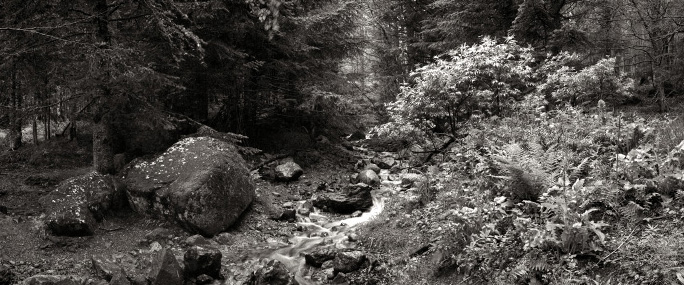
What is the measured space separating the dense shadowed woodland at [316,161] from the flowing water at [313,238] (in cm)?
8

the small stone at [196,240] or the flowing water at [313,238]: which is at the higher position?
the small stone at [196,240]

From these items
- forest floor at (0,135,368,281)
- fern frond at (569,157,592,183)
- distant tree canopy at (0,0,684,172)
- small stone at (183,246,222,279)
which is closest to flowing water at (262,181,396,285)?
forest floor at (0,135,368,281)

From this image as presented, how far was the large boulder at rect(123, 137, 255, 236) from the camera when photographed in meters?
9.11

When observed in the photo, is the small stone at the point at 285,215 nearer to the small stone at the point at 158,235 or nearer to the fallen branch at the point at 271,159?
the small stone at the point at 158,235

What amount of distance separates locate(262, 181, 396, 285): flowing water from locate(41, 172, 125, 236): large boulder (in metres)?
3.78

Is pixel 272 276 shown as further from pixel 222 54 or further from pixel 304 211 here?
pixel 222 54

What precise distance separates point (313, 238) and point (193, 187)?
2970mm

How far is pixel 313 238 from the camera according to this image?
31.9 feet

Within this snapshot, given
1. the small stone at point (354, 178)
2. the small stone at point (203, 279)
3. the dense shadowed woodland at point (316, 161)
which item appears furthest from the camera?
the small stone at point (354, 178)

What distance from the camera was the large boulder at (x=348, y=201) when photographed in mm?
11453

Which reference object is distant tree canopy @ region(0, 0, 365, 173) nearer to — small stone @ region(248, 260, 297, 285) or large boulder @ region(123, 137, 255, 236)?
large boulder @ region(123, 137, 255, 236)

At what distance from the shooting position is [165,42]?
37.0 feet

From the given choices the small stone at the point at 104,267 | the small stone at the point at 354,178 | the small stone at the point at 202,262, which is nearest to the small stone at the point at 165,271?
the small stone at the point at 202,262

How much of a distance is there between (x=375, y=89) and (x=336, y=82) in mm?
7344
